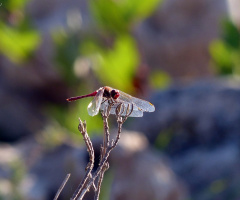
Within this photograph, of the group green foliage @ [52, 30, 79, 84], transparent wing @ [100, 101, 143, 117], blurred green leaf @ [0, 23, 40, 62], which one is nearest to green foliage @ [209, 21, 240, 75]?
green foliage @ [52, 30, 79, 84]

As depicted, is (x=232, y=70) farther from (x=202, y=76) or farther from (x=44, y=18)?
(x=44, y=18)

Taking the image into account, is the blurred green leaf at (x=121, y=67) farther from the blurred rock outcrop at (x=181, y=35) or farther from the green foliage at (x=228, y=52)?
the blurred rock outcrop at (x=181, y=35)

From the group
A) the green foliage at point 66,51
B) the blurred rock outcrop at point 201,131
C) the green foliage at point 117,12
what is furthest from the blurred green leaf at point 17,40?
the blurred rock outcrop at point 201,131

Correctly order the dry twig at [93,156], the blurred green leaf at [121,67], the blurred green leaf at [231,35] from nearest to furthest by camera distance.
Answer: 1. the dry twig at [93,156]
2. the blurred green leaf at [121,67]
3. the blurred green leaf at [231,35]

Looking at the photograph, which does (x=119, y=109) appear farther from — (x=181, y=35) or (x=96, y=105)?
(x=181, y=35)

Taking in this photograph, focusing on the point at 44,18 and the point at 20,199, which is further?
the point at 44,18

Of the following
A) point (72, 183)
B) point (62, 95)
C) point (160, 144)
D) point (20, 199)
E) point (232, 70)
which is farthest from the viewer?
point (62, 95)

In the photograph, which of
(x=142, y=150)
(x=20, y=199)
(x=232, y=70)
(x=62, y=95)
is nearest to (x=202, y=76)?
(x=232, y=70)
